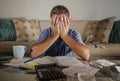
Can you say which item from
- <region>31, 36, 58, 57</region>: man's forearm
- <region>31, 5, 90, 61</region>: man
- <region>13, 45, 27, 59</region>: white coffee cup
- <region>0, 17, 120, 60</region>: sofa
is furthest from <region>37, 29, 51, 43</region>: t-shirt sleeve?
<region>0, 17, 120, 60</region>: sofa

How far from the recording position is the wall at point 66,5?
340 cm

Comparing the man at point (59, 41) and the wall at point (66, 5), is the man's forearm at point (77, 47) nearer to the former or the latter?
the man at point (59, 41)

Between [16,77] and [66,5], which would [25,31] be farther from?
[16,77]

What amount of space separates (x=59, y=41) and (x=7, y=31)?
1.64 m

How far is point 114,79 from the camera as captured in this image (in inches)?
32.5

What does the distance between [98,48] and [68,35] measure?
1.15 m

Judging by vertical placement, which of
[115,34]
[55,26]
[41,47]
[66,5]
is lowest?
[115,34]

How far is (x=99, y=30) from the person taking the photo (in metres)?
3.03

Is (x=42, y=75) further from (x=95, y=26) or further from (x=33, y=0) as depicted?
(x=33, y=0)

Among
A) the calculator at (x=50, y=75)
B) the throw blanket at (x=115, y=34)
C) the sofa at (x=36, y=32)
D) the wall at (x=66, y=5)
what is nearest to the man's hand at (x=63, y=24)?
the calculator at (x=50, y=75)

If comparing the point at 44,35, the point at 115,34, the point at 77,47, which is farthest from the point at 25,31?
the point at 77,47

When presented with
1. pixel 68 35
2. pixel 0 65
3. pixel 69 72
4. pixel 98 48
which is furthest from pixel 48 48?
pixel 98 48

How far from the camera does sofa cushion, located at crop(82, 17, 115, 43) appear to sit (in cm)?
291

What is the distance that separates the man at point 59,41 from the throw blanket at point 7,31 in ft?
5.02
